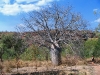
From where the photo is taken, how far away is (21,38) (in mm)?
19297

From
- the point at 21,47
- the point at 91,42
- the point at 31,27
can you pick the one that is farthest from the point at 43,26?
the point at 91,42

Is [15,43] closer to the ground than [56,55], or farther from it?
farther from it

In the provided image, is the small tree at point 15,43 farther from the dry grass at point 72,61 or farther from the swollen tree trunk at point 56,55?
the dry grass at point 72,61

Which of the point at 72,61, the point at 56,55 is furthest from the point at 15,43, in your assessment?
the point at 72,61

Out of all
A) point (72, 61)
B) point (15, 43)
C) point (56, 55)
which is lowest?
point (72, 61)

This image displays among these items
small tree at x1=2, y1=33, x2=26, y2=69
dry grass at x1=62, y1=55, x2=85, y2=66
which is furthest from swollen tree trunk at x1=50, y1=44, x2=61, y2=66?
small tree at x1=2, y1=33, x2=26, y2=69

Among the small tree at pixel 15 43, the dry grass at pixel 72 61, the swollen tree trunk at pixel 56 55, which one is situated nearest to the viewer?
the swollen tree trunk at pixel 56 55

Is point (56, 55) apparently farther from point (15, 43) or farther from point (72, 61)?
point (15, 43)

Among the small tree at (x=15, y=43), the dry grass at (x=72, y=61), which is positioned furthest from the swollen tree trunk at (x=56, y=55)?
the small tree at (x=15, y=43)

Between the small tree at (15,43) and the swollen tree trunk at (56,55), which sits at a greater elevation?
the small tree at (15,43)

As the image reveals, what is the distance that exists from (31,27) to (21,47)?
1846 mm

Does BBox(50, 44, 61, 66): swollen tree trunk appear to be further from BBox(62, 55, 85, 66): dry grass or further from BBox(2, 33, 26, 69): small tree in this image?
BBox(2, 33, 26, 69): small tree

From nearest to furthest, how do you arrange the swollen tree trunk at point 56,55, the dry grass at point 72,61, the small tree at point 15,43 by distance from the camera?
the swollen tree trunk at point 56,55
the dry grass at point 72,61
the small tree at point 15,43

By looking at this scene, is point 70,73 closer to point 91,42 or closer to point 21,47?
point 21,47
